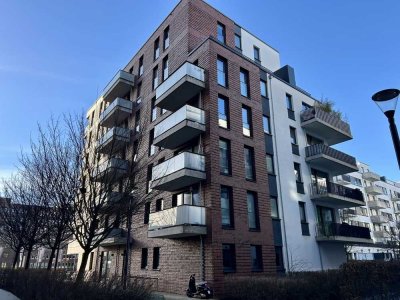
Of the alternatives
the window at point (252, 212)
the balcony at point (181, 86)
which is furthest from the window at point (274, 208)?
the balcony at point (181, 86)

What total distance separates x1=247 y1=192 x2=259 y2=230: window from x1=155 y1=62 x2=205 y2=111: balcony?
7163 mm

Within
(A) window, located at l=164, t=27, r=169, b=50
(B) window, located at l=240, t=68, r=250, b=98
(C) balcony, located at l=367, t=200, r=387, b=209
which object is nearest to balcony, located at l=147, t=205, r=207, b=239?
(B) window, located at l=240, t=68, r=250, b=98

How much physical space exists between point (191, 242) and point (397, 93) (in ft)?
42.8

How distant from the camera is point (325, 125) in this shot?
24906 millimetres

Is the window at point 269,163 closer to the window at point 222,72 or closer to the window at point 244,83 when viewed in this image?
the window at point 244,83

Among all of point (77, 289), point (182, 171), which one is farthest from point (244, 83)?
point (77, 289)

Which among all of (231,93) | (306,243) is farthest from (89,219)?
(306,243)

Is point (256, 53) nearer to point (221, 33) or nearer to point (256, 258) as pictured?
point (221, 33)

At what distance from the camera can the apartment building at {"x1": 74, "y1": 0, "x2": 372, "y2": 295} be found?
16734 mm

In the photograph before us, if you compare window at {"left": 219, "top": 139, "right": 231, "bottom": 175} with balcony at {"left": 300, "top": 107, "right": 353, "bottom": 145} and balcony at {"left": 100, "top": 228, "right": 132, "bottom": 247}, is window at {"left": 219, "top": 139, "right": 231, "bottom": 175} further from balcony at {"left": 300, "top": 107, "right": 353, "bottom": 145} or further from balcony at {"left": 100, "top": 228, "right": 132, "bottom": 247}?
balcony at {"left": 100, "top": 228, "right": 132, "bottom": 247}

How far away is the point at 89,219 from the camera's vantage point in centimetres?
1159

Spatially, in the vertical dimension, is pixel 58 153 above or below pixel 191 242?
above

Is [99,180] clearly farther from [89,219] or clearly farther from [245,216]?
[245,216]

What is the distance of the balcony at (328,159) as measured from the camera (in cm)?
2352
